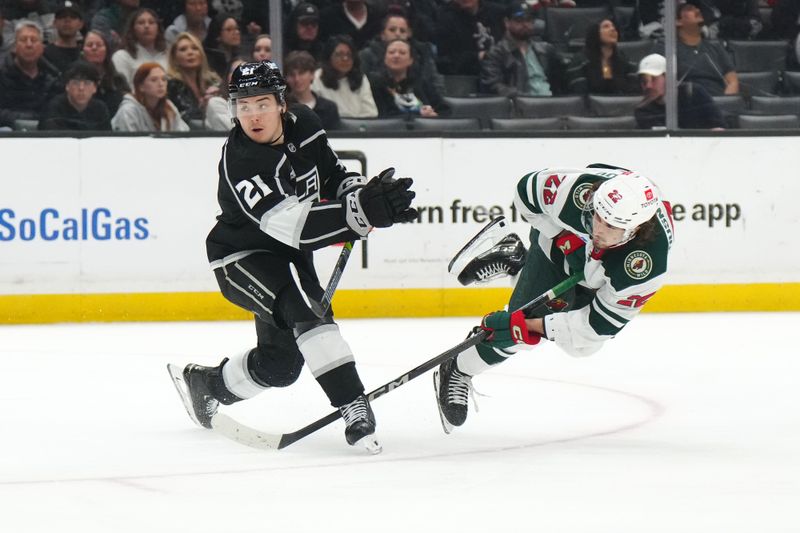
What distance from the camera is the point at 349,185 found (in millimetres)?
3703

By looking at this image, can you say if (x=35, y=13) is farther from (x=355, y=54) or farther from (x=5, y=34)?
(x=355, y=54)

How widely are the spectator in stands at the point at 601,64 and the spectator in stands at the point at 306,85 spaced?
1.23 m

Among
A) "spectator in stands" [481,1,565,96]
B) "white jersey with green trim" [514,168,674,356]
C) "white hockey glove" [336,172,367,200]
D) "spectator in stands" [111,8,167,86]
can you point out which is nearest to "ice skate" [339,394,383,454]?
"white jersey with green trim" [514,168,674,356]

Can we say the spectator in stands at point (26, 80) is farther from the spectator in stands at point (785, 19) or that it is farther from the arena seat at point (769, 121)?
the spectator in stands at point (785, 19)

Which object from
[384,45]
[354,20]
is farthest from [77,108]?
[384,45]

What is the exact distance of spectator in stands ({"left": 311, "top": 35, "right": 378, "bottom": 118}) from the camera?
6.61m

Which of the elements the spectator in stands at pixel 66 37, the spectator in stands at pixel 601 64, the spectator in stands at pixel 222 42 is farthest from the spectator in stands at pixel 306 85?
the spectator in stands at pixel 601 64

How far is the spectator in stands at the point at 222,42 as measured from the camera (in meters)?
6.53

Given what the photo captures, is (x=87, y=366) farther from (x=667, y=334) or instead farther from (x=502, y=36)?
(x=502, y=36)

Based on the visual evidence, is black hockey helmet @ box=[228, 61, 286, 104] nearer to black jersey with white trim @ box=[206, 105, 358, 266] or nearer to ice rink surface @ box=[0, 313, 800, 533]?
black jersey with white trim @ box=[206, 105, 358, 266]

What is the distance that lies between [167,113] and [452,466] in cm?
367

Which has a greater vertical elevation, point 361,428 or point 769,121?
point 769,121

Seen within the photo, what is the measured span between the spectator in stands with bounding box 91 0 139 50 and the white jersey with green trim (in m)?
3.40

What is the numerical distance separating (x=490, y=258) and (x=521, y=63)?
3177mm
